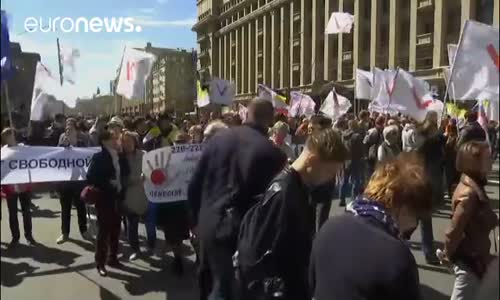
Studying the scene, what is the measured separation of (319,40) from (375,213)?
5506cm

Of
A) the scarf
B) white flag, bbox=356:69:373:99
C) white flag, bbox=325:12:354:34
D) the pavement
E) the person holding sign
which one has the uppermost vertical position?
white flag, bbox=325:12:354:34

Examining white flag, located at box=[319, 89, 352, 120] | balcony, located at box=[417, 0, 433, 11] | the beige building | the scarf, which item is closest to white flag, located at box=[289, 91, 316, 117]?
white flag, located at box=[319, 89, 352, 120]

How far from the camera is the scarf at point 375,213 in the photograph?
2250 mm

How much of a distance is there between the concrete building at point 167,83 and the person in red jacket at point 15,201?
4.76ft

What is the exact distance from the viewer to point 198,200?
4305mm

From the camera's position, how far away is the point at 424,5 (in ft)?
129

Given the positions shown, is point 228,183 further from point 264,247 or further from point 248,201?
point 264,247

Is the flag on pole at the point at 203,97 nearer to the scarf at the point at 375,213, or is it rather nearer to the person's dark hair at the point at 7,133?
the person's dark hair at the point at 7,133

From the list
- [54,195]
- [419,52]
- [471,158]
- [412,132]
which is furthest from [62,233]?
[419,52]

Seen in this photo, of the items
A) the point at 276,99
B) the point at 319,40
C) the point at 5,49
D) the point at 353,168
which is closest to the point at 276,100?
the point at 276,99

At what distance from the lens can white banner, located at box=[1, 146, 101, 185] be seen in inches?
182

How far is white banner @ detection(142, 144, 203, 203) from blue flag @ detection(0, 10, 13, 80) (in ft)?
14.1

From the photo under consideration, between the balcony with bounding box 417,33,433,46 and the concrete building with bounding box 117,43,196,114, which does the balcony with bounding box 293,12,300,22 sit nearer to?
the balcony with bounding box 417,33,433,46

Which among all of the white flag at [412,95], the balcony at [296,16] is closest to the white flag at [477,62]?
the white flag at [412,95]
